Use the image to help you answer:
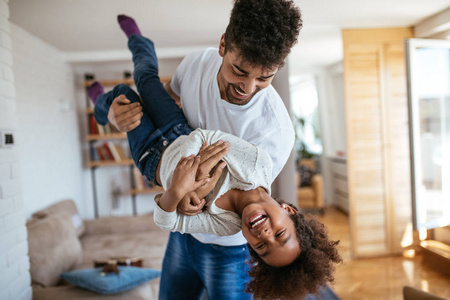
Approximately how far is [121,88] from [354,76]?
3287mm

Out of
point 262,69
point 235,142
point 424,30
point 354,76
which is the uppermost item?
point 424,30

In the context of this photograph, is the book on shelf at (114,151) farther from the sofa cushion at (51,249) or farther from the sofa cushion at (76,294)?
the sofa cushion at (76,294)

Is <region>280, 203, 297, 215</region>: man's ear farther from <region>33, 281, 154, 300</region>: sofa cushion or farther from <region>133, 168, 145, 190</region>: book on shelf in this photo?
<region>133, 168, 145, 190</region>: book on shelf

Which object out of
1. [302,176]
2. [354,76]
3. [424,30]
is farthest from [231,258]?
[302,176]

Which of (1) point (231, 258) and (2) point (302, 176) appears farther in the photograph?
(2) point (302, 176)

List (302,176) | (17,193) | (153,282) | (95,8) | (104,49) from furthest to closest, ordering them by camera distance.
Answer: (302,176)
(104,49)
(95,8)
(153,282)
(17,193)

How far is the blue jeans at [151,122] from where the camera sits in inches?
59.9

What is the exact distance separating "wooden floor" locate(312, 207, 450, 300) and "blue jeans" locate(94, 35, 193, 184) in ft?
8.03

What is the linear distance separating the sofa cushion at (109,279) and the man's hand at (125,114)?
4.34ft

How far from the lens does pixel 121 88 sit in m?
1.71

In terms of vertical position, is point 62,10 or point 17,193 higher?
point 62,10

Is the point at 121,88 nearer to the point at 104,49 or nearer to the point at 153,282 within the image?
the point at 153,282

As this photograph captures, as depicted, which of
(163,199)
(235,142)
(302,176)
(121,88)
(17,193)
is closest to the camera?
(163,199)

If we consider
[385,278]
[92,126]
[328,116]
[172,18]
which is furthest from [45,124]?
[328,116]
